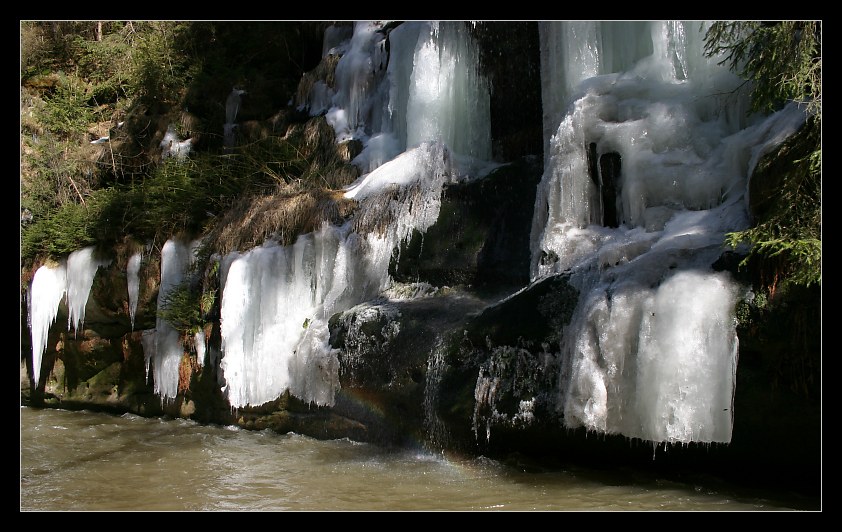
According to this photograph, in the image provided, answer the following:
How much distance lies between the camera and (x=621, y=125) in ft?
22.0

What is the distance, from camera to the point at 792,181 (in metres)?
4.90

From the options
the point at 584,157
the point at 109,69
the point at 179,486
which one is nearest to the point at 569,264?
the point at 584,157

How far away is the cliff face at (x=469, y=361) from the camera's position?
4.76 meters

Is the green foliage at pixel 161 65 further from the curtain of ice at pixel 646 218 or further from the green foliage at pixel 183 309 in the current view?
the curtain of ice at pixel 646 218

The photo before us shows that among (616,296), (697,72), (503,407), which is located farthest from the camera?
(697,72)

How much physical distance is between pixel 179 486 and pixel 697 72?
5.66 m

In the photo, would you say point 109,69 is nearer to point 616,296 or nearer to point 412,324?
point 412,324

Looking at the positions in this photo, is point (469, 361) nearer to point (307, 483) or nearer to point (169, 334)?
point (307, 483)

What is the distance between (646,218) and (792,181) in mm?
1568

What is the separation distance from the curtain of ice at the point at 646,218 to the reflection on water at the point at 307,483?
422 mm

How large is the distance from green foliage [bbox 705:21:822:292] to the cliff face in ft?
0.57

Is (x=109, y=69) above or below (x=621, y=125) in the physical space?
above

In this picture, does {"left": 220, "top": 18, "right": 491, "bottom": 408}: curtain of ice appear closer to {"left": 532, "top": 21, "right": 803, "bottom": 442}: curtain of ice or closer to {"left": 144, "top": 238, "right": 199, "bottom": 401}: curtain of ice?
{"left": 144, "top": 238, "right": 199, "bottom": 401}: curtain of ice

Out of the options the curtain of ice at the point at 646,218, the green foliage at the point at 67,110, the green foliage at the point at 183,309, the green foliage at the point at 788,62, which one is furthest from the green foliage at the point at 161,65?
the green foliage at the point at 788,62
